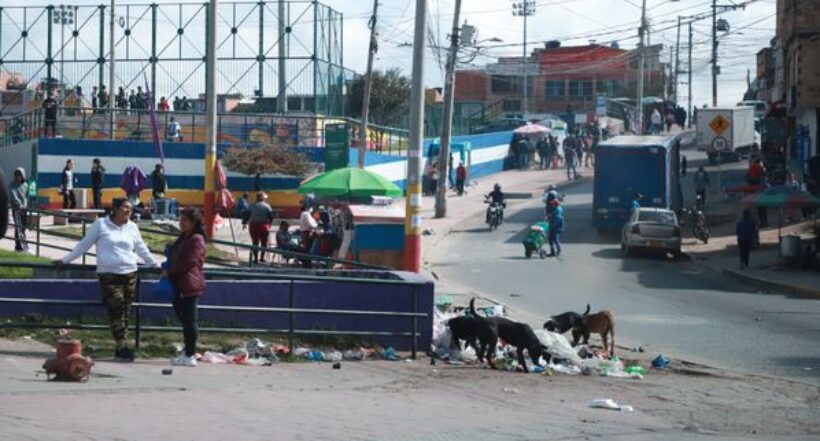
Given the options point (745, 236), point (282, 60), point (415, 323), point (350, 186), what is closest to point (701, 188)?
point (282, 60)

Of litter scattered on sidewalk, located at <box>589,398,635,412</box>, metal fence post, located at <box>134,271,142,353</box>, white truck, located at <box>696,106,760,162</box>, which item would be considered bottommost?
litter scattered on sidewalk, located at <box>589,398,635,412</box>

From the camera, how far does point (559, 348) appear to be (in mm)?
16609

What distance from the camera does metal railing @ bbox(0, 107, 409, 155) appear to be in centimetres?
4594

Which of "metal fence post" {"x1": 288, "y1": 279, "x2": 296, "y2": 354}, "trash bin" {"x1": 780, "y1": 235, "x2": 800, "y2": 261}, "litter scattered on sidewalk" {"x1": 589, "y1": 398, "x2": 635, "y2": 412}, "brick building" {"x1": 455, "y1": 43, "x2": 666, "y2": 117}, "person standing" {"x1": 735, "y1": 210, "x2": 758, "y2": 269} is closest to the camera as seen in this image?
"litter scattered on sidewalk" {"x1": 589, "y1": 398, "x2": 635, "y2": 412}

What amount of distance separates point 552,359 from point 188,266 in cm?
476

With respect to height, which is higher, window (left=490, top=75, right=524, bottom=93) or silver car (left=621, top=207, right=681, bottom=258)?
window (left=490, top=75, right=524, bottom=93)

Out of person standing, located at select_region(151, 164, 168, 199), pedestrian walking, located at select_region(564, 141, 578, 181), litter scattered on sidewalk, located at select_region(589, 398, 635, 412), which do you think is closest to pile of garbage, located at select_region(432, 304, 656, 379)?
litter scattered on sidewalk, located at select_region(589, 398, 635, 412)

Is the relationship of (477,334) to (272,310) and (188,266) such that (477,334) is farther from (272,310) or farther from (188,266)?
(188,266)

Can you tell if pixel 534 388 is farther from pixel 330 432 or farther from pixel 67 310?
pixel 67 310

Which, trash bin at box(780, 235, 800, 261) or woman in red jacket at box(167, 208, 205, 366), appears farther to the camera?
trash bin at box(780, 235, 800, 261)

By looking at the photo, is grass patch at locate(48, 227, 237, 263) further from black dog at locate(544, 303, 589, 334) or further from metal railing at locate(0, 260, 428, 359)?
metal railing at locate(0, 260, 428, 359)

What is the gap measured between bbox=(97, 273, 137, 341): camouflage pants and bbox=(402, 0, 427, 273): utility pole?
28.5 feet

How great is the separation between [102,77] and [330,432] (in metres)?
45.6

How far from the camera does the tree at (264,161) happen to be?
46250 millimetres
